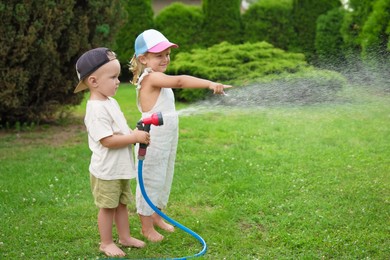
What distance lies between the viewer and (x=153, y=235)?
4.40 meters

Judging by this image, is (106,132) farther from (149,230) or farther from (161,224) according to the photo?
(161,224)

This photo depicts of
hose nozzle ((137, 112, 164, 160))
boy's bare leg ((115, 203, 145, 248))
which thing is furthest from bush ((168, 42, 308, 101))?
hose nozzle ((137, 112, 164, 160))

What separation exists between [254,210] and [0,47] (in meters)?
4.26

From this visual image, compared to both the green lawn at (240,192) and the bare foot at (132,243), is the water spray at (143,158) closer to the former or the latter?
the green lawn at (240,192)

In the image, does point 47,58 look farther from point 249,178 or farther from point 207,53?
point 207,53

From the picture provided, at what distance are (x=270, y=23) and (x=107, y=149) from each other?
36.7 feet

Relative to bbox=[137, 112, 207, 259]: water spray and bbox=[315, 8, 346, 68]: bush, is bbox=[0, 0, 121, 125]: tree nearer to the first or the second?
bbox=[137, 112, 207, 259]: water spray

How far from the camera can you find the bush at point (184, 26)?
1455cm

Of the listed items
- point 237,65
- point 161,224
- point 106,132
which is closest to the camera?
point 106,132

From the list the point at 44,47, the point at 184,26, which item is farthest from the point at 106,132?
the point at 184,26

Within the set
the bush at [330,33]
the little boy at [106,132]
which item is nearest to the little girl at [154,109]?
the little boy at [106,132]

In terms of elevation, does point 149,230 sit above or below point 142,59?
below

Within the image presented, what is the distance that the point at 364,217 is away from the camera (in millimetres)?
4699

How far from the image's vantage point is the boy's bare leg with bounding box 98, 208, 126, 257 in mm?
4105
